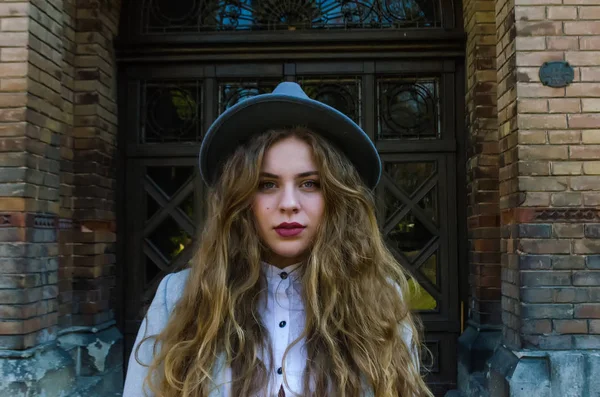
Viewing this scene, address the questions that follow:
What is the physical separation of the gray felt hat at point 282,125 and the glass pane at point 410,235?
95.7 inches

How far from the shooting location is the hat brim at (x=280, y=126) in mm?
1406

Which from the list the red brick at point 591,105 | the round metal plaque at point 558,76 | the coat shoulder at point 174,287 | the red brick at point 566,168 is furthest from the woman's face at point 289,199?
the red brick at point 591,105

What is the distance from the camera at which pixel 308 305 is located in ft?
4.52

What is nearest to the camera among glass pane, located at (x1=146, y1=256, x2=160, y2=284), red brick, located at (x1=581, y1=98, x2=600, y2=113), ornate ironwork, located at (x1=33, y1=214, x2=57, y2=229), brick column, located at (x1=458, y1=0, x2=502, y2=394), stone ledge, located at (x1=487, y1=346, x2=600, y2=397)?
stone ledge, located at (x1=487, y1=346, x2=600, y2=397)

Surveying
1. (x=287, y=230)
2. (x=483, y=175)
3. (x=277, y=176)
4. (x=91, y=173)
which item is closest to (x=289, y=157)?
(x=277, y=176)

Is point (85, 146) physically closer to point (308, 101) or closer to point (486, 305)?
point (308, 101)

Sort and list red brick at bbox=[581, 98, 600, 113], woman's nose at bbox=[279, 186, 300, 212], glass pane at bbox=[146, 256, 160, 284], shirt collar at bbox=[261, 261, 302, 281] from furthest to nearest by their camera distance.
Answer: glass pane at bbox=[146, 256, 160, 284] → red brick at bbox=[581, 98, 600, 113] → shirt collar at bbox=[261, 261, 302, 281] → woman's nose at bbox=[279, 186, 300, 212]

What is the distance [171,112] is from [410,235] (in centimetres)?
223

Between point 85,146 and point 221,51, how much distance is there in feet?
4.30

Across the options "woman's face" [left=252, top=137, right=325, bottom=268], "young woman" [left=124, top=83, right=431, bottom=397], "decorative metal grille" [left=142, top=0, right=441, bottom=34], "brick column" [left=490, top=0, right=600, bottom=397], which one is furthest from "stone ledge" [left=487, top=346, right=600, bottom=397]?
"decorative metal grille" [left=142, top=0, right=441, bottom=34]

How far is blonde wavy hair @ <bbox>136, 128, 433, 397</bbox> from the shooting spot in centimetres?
132

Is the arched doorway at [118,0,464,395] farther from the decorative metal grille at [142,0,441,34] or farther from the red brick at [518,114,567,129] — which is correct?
the red brick at [518,114,567,129]

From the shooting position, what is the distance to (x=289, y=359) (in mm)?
1354

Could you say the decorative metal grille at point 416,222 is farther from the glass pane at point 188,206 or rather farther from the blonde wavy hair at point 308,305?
the blonde wavy hair at point 308,305
